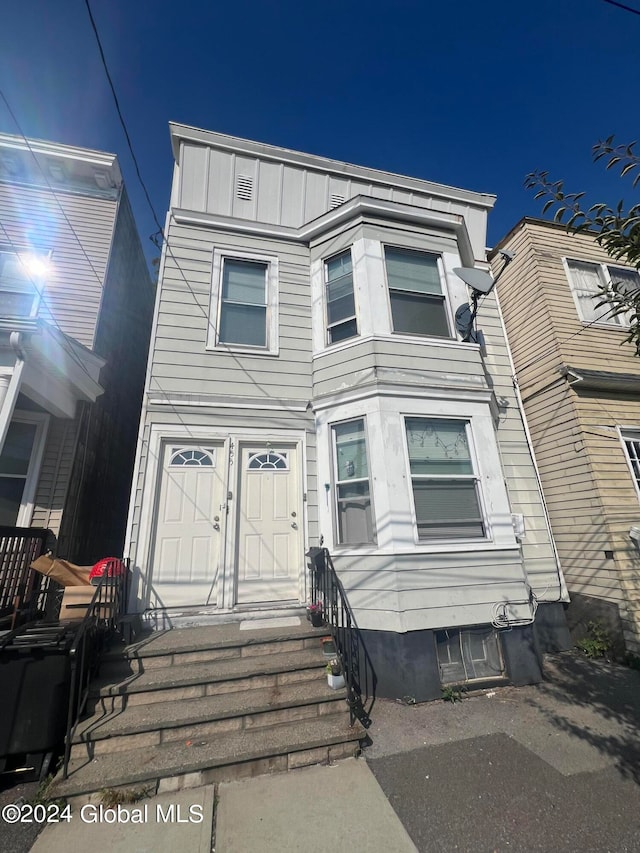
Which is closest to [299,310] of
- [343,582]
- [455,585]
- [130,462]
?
[343,582]

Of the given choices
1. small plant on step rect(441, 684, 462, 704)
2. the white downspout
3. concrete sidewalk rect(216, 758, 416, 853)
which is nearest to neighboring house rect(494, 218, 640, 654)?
small plant on step rect(441, 684, 462, 704)

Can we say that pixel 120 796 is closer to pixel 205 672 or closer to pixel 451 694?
pixel 205 672

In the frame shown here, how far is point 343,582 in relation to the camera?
15.3 feet

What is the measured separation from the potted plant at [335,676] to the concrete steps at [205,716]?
0.31 ft

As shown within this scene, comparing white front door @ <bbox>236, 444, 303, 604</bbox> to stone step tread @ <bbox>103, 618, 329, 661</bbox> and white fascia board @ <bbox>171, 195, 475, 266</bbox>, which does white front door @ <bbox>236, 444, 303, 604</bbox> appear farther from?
white fascia board @ <bbox>171, 195, 475, 266</bbox>

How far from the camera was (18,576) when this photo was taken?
444 cm

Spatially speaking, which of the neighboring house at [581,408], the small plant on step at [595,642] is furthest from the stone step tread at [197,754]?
the neighboring house at [581,408]

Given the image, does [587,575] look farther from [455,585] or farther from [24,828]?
[24,828]

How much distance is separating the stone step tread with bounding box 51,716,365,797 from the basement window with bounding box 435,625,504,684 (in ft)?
5.22

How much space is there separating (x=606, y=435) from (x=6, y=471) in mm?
9296

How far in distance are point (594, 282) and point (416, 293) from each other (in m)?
4.58

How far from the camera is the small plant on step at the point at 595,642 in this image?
207 inches

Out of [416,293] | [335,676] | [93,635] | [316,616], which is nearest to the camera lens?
[335,676]

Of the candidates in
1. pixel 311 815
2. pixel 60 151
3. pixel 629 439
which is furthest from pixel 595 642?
pixel 60 151
